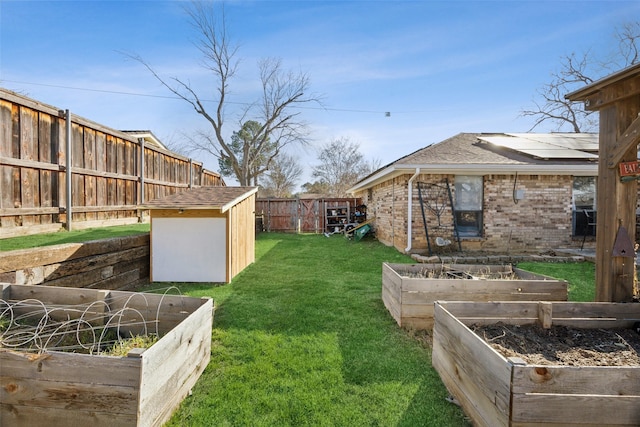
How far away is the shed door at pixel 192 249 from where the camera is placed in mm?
5910

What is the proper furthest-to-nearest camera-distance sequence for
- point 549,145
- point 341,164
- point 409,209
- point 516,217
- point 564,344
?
point 341,164
point 549,145
point 516,217
point 409,209
point 564,344

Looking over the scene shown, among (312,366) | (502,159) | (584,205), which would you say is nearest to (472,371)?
(312,366)

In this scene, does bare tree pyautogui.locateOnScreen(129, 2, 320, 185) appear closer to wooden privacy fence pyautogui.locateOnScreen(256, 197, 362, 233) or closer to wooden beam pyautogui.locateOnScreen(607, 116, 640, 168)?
wooden privacy fence pyautogui.locateOnScreen(256, 197, 362, 233)

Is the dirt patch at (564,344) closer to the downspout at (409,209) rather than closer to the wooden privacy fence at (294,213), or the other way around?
the downspout at (409,209)

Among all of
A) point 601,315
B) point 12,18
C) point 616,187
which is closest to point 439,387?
point 601,315

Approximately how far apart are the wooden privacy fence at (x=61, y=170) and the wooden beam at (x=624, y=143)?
22.5ft

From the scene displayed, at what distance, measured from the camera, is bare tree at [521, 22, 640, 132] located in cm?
1684

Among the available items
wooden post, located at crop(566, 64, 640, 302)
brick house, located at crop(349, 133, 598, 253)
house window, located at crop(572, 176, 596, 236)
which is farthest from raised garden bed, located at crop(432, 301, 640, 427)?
house window, located at crop(572, 176, 596, 236)

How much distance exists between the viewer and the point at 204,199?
6199 mm

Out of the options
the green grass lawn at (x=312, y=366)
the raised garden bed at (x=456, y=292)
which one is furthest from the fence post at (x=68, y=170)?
the raised garden bed at (x=456, y=292)

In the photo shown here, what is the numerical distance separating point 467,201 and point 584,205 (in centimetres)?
331

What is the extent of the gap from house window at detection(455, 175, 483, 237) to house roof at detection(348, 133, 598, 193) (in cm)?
28

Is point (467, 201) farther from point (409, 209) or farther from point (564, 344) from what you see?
point (564, 344)

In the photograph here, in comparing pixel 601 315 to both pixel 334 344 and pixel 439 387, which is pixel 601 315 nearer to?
pixel 439 387
